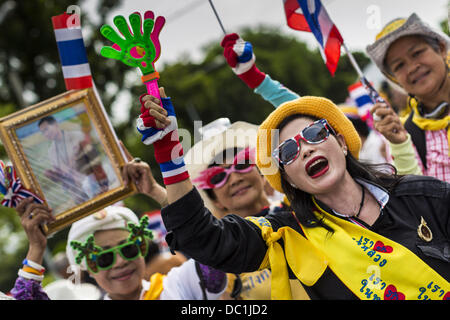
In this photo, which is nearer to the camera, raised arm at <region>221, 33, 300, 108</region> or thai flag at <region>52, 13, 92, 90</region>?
thai flag at <region>52, 13, 92, 90</region>

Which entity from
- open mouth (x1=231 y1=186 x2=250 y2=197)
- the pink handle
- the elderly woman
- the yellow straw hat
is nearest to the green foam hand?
the pink handle

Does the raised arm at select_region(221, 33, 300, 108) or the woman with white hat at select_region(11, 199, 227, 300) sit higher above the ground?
the raised arm at select_region(221, 33, 300, 108)

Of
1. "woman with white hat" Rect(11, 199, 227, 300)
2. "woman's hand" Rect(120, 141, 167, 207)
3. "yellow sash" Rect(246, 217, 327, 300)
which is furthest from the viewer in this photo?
"woman with white hat" Rect(11, 199, 227, 300)

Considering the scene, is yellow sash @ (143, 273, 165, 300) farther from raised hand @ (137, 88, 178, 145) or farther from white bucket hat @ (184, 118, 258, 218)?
raised hand @ (137, 88, 178, 145)

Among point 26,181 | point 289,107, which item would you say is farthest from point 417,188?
point 26,181

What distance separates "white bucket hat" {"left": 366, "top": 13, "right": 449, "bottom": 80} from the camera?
3012 mm

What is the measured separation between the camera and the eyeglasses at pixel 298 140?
2.20m

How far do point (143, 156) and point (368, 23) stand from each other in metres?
17.0

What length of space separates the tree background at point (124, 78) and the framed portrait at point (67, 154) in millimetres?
6008

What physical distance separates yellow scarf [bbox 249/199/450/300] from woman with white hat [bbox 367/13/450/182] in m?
1.00

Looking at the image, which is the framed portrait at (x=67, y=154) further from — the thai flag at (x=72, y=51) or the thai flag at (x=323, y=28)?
the thai flag at (x=323, y=28)
